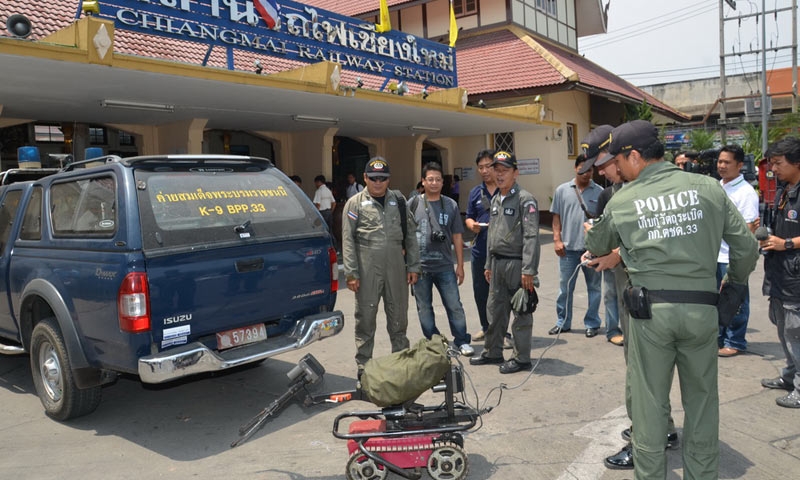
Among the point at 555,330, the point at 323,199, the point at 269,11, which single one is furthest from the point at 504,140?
the point at 555,330

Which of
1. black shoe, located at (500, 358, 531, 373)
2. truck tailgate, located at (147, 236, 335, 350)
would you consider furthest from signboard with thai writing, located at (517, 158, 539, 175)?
truck tailgate, located at (147, 236, 335, 350)

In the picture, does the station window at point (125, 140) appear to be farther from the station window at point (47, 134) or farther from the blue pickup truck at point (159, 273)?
the blue pickup truck at point (159, 273)

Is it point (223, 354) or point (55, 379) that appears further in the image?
point (55, 379)

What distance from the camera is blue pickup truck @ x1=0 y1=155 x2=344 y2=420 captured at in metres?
3.91

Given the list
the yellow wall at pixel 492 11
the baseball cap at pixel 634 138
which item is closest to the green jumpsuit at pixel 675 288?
the baseball cap at pixel 634 138

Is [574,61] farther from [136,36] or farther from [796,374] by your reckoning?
[796,374]

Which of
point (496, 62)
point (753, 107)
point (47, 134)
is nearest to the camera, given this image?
point (47, 134)

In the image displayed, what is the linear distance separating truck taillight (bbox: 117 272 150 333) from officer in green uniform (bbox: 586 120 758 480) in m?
2.78

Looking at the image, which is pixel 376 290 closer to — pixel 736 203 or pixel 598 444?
pixel 598 444

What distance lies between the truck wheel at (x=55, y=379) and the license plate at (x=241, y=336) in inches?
42.2

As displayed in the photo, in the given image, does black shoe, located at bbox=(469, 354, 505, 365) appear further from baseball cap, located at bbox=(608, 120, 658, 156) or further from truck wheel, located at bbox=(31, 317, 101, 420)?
truck wheel, located at bbox=(31, 317, 101, 420)

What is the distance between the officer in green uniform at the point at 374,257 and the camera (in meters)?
5.04

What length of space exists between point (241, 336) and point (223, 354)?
0.22 metres

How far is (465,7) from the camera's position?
20.9 m
